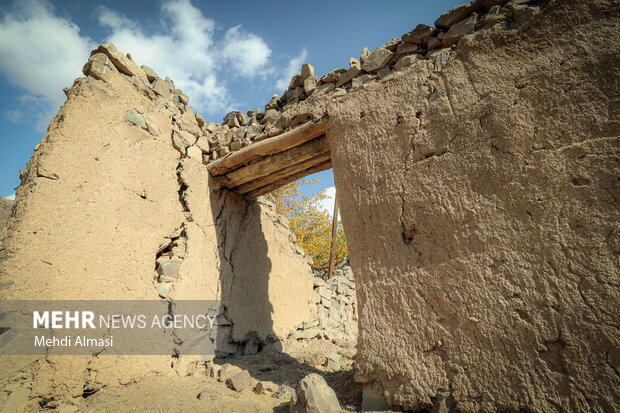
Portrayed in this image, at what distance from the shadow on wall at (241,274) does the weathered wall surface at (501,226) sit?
1769mm

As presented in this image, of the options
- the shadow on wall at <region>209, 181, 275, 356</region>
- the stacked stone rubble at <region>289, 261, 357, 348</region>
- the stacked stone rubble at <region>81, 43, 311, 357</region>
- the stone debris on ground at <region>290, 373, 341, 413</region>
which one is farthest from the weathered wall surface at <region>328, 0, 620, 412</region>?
the stacked stone rubble at <region>289, 261, 357, 348</region>

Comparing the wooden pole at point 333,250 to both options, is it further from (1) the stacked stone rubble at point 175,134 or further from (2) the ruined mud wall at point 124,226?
(1) the stacked stone rubble at point 175,134

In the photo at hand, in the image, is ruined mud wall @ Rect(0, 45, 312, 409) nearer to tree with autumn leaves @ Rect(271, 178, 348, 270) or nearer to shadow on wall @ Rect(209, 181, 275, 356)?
shadow on wall @ Rect(209, 181, 275, 356)

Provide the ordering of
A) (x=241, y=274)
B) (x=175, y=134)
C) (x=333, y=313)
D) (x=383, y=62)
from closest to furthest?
(x=383, y=62), (x=175, y=134), (x=241, y=274), (x=333, y=313)

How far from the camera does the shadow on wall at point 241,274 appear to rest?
3.26 m

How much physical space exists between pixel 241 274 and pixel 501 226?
270cm

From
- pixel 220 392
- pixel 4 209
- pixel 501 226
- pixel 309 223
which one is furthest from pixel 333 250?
pixel 501 226

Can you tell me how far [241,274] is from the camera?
11.5 feet

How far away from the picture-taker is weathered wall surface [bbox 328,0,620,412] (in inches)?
54.8

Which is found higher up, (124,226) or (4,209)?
(4,209)

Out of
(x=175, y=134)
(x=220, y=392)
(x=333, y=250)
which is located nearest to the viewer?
(x=220, y=392)

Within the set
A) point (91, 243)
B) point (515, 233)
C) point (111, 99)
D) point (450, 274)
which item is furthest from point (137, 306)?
point (515, 233)

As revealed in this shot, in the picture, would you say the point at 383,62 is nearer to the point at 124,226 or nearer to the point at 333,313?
the point at 124,226

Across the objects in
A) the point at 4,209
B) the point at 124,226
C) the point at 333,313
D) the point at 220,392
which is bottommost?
the point at 220,392
